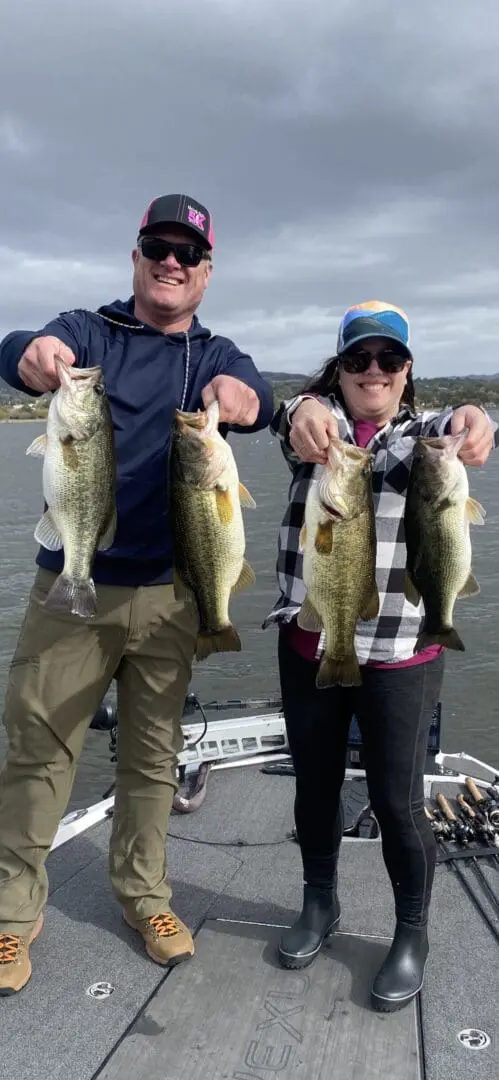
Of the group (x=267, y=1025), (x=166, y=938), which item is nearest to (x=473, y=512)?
Result: (x=267, y=1025)

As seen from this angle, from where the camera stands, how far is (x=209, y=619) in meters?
3.18

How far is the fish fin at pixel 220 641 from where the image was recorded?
3.15 meters

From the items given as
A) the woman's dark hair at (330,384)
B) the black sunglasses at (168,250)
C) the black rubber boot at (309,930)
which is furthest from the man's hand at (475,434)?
the black rubber boot at (309,930)

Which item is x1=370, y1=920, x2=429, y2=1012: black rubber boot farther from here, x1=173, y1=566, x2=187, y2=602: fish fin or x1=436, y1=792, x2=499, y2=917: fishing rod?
x1=173, y1=566, x2=187, y2=602: fish fin

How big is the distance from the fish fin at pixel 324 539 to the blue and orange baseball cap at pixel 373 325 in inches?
26.5

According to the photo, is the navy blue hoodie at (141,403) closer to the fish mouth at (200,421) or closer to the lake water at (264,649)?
the fish mouth at (200,421)

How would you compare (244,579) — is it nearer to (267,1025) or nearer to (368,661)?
(368,661)

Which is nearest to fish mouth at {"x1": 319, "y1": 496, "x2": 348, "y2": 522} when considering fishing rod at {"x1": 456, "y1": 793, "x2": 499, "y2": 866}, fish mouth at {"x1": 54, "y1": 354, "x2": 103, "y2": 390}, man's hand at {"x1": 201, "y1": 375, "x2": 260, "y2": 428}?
man's hand at {"x1": 201, "y1": 375, "x2": 260, "y2": 428}

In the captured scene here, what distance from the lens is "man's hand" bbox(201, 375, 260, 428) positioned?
295cm

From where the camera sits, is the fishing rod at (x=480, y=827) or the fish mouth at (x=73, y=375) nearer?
the fish mouth at (x=73, y=375)

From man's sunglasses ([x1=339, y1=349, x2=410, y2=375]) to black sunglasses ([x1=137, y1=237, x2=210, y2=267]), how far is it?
31.2 inches

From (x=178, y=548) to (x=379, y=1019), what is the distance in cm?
202

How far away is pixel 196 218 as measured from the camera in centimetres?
322

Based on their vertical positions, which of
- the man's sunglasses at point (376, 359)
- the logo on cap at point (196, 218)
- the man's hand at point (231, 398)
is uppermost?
the logo on cap at point (196, 218)
